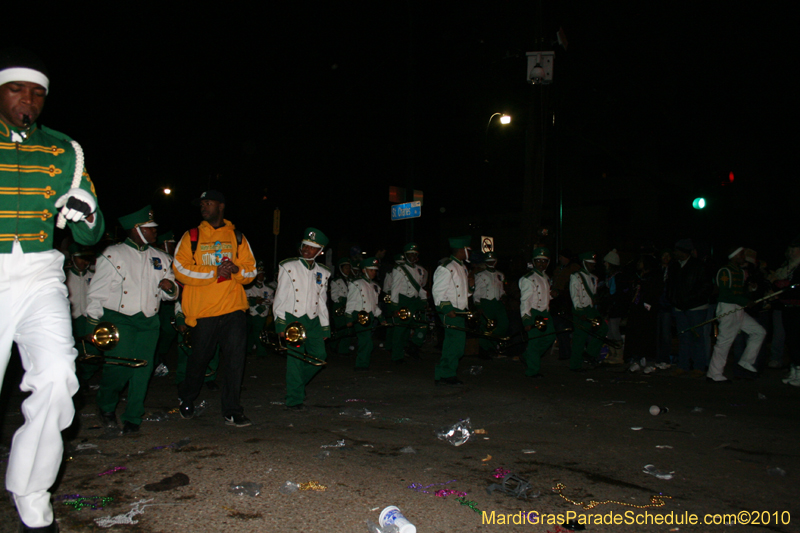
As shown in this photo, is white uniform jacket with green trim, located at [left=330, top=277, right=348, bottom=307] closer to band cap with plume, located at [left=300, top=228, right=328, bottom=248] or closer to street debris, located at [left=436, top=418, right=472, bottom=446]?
band cap with plume, located at [left=300, top=228, right=328, bottom=248]

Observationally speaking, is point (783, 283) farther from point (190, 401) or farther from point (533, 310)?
point (190, 401)

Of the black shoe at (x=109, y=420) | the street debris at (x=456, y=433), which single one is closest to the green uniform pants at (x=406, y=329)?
the street debris at (x=456, y=433)

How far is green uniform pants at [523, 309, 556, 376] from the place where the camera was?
9508 mm

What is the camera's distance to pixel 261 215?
119 ft

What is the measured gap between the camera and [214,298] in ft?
18.8

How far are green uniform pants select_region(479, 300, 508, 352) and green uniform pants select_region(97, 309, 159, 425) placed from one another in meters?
7.59

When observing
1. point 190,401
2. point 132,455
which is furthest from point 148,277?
point 132,455

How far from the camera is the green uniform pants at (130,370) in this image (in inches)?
215

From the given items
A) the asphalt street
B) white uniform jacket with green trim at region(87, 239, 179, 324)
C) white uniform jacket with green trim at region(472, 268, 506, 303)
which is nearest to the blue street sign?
white uniform jacket with green trim at region(472, 268, 506, 303)

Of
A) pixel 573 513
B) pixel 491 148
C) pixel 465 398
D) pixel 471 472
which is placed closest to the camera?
pixel 573 513

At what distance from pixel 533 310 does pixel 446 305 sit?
1.94 m

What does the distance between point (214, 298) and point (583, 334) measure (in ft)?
22.8

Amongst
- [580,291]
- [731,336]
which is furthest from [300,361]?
[731,336]

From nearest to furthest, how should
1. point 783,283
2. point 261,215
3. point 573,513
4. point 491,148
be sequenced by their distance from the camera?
point 573,513
point 783,283
point 491,148
point 261,215
